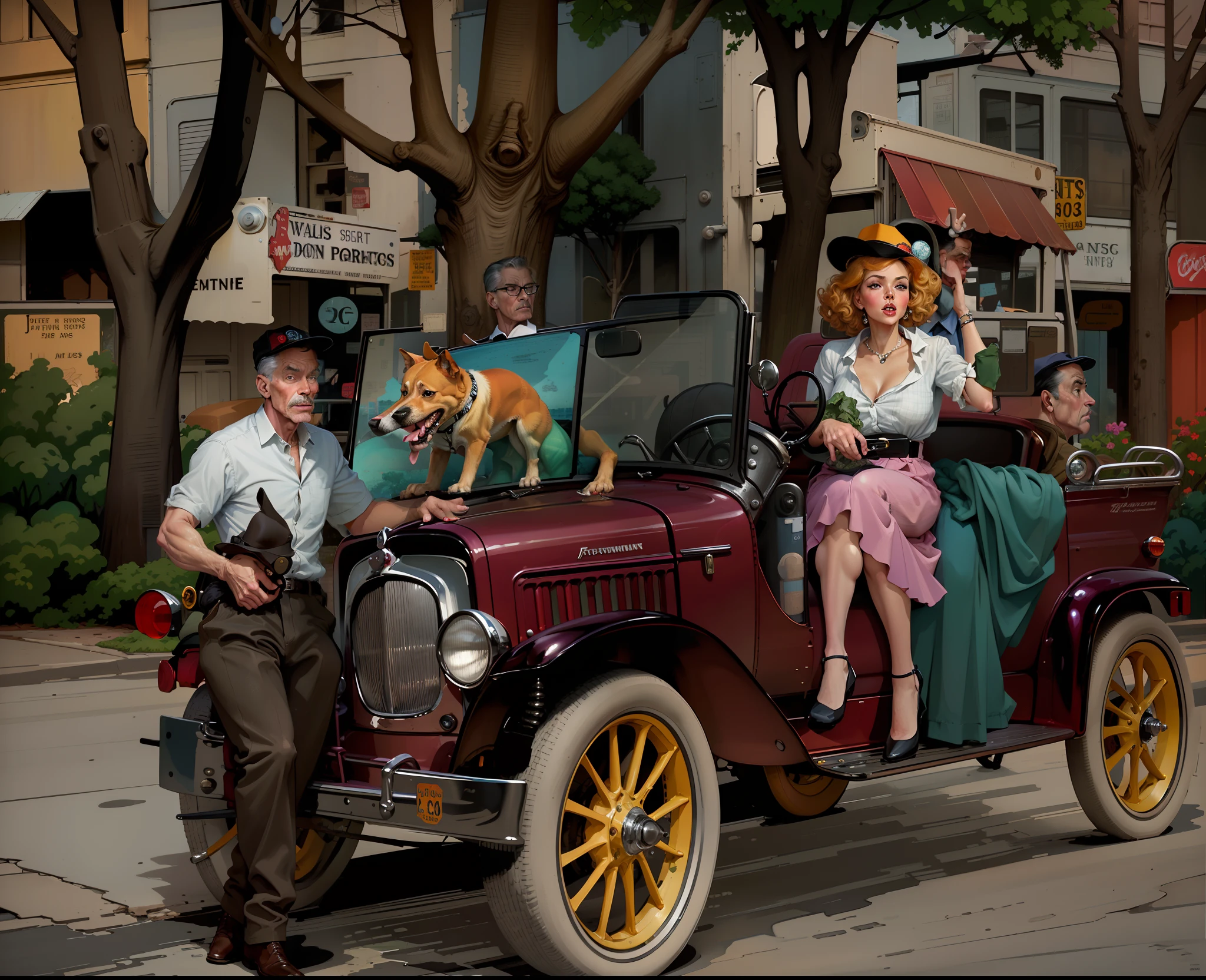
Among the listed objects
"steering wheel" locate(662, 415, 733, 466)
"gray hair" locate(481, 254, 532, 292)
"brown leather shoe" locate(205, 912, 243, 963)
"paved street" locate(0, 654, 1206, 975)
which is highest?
"gray hair" locate(481, 254, 532, 292)

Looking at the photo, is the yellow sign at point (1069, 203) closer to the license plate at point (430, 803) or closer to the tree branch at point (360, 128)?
the tree branch at point (360, 128)

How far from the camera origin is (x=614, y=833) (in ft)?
13.9

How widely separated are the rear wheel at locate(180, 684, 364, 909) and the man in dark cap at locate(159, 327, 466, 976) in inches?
8.7

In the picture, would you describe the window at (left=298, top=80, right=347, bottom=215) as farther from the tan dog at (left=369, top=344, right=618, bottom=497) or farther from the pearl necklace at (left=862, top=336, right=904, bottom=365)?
the tan dog at (left=369, top=344, right=618, bottom=497)

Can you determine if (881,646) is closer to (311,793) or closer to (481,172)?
(311,793)

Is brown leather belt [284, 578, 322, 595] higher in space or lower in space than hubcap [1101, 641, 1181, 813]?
higher

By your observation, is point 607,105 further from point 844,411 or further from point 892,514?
point 892,514

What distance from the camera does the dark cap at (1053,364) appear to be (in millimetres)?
6523

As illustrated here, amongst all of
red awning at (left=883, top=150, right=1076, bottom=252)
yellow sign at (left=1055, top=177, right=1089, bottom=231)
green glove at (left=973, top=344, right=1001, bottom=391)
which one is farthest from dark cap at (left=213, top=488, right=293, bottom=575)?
yellow sign at (left=1055, top=177, right=1089, bottom=231)

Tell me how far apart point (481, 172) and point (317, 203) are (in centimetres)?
1261

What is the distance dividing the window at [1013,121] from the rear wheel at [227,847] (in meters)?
22.0

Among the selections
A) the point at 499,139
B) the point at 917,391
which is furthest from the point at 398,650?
the point at 499,139

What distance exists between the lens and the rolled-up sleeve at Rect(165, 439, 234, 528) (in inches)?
173

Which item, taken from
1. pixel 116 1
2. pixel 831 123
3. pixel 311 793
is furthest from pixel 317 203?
pixel 311 793
